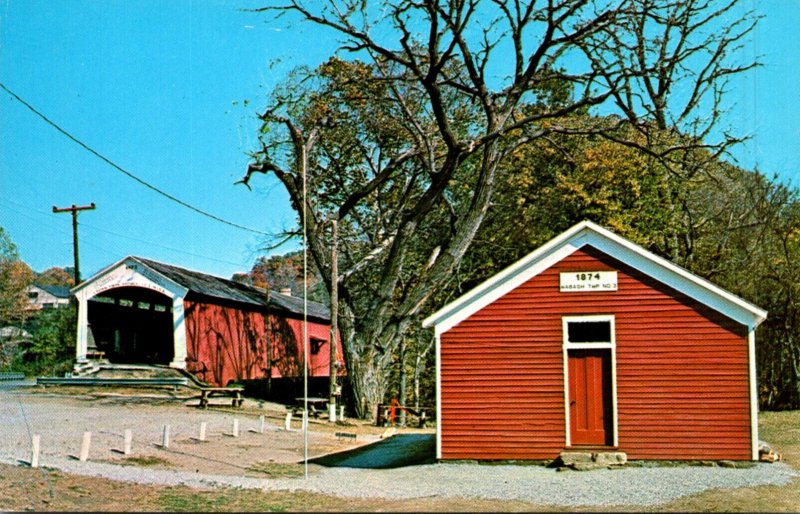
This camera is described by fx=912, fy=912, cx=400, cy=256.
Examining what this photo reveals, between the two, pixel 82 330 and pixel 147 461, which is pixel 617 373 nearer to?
pixel 147 461

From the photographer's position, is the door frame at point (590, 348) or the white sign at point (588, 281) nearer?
the door frame at point (590, 348)

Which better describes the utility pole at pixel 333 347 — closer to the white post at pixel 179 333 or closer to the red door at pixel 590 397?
the white post at pixel 179 333

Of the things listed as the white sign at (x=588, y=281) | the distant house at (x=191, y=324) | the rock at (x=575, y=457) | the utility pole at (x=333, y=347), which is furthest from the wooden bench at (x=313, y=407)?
the white sign at (x=588, y=281)

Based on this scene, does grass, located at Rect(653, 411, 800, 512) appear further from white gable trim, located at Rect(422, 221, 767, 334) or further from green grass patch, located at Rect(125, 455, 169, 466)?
green grass patch, located at Rect(125, 455, 169, 466)

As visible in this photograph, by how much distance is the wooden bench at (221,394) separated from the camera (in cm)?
3022

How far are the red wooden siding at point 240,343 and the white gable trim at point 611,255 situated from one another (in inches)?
739

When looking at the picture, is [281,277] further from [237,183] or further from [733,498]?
[733,498]

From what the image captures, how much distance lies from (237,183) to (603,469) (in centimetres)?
2136

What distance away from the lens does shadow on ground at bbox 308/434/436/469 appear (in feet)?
66.1

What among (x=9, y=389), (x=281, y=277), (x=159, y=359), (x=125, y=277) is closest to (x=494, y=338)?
(x=125, y=277)

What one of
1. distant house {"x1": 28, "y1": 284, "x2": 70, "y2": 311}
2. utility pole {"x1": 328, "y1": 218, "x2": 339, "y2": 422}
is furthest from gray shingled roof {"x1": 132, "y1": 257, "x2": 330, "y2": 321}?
distant house {"x1": 28, "y1": 284, "x2": 70, "y2": 311}

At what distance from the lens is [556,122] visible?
40938 mm

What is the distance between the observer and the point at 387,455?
73.0 feet

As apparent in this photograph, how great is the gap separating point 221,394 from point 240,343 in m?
7.36
